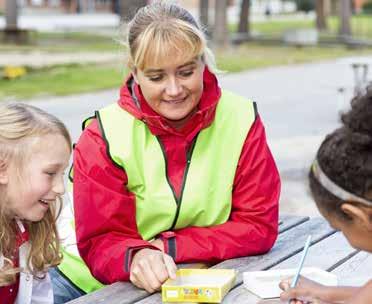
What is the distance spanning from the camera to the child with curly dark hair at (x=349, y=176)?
2.03 metres

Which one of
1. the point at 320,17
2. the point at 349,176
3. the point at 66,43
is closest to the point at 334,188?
the point at 349,176

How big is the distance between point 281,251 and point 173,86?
0.67 meters

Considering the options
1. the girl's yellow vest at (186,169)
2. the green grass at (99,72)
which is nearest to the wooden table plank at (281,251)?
the girl's yellow vest at (186,169)

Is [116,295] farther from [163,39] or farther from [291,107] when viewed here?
[291,107]

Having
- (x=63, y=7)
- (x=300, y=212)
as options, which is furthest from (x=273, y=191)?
(x=63, y=7)

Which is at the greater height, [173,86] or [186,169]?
[173,86]

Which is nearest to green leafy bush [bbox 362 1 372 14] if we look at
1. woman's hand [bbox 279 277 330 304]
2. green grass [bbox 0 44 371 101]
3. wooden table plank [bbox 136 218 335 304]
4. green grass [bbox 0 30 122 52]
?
green grass [bbox 0 30 122 52]

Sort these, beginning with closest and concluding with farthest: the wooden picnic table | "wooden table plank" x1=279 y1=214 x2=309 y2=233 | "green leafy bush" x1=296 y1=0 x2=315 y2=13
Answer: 1. the wooden picnic table
2. "wooden table plank" x1=279 y1=214 x2=309 y2=233
3. "green leafy bush" x1=296 y1=0 x2=315 y2=13

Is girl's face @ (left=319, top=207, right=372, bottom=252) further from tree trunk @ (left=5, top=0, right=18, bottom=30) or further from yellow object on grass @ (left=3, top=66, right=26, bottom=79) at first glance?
tree trunk @ (left=5, top=0, right=18, bottom=30)

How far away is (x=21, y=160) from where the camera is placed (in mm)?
2799

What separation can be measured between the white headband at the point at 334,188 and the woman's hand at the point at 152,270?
0.76m

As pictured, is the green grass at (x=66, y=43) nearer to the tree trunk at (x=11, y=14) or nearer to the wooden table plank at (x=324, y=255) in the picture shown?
the tree trunk at (x=11, y=14)

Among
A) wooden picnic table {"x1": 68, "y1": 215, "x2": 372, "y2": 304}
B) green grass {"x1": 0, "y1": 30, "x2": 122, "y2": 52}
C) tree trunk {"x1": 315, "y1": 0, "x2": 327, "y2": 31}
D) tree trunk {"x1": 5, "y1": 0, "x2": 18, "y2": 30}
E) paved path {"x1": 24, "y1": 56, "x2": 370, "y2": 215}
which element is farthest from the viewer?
tree trunk {"x1": 315, "y1": 0, "x2": 327, "y2": 31}

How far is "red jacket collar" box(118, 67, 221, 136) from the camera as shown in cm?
307
